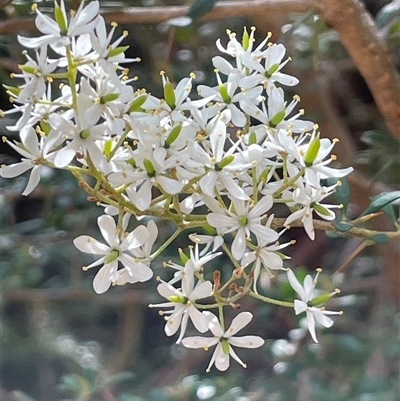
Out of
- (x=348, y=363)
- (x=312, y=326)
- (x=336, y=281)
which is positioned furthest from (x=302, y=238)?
(x=312, y=326)

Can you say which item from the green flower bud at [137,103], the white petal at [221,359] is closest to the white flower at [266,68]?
the green flower bud at [137,103]

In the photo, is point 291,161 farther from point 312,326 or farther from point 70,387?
point 70,387

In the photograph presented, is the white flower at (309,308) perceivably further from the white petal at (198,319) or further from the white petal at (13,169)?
the white petal at (13,169)

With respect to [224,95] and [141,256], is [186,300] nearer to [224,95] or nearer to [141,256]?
[141,256]

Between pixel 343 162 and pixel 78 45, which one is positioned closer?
pixel 78 45

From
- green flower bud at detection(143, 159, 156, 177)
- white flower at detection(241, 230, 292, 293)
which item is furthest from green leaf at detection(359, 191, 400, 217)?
green flower bud at detection(143, 159, 156, 177)

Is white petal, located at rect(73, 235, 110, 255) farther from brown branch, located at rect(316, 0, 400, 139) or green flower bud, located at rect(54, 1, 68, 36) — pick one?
brown branch, located at rect(316, 0, 400, 139)
